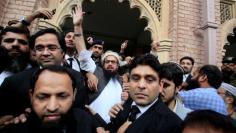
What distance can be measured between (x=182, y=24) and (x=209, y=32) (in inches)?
26.7

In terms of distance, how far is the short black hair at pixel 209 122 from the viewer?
4.68 feet

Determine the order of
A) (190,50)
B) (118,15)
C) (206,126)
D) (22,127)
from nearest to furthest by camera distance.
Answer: (206,126)
(22,127)
(190,50)
(118,15)

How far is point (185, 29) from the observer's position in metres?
7.20

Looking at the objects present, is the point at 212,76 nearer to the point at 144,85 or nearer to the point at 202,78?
the point at 202,78

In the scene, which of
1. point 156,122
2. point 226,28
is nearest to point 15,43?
point 156,122

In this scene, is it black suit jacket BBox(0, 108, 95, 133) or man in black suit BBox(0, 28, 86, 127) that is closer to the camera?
black suit jacket BBox(0, 108, 95, 133)

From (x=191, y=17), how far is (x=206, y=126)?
247 inches

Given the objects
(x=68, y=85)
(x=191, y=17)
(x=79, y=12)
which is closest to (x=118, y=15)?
(x=191, y=17)

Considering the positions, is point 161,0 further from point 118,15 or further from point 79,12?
point 79,12

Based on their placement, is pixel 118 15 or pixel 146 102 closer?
pixel 146 102

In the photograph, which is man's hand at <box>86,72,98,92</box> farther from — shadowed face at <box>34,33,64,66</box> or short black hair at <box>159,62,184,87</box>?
short black hair at <box>159,62,184,87</box>

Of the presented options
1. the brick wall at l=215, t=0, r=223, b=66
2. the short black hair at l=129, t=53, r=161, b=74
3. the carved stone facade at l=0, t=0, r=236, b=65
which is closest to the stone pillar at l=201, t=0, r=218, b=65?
the carved stone facade at l=0, t=0, r=236, b=65

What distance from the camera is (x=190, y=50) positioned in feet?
23.4

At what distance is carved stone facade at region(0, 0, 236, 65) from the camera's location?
686 cm
